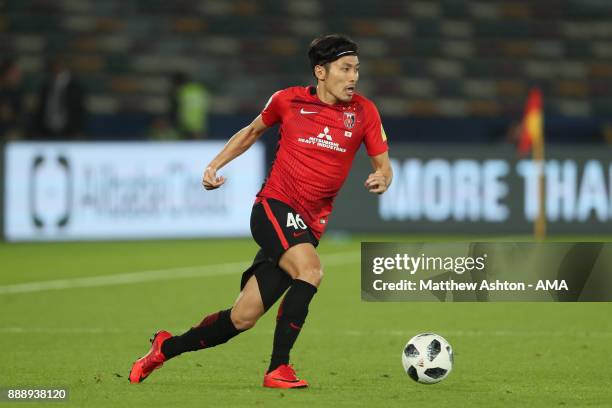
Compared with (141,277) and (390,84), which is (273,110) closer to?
(141,277)

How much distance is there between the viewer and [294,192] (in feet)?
23.7

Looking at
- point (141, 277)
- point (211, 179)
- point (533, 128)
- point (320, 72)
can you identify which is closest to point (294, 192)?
point (211, 179)

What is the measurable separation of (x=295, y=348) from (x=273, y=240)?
83.7 inches

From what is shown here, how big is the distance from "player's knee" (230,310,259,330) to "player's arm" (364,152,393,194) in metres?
0.86

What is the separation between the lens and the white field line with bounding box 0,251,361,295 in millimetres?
13008

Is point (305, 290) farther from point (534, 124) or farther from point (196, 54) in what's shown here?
point (196, 54)

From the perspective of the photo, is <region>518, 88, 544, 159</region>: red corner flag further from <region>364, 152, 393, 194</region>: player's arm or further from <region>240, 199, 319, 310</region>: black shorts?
<region>240, 199, 319, 310</region>: black shorts

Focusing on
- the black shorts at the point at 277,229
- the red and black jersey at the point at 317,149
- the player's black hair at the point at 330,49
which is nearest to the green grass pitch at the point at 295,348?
the black shorts at the point at 277,229

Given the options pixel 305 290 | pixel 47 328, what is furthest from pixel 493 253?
pixel 47 328

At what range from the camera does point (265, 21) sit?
2389cm

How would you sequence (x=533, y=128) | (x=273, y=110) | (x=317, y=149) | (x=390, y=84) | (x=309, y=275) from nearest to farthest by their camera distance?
(x=309, y=275), (x=317, y=149), (x=273, y=110), (x=533, y=128), (x=390, y=84)

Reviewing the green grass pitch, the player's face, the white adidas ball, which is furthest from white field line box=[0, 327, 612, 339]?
the player's face

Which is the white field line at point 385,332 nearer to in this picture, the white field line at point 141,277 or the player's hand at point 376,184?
the white field line at point 141,277

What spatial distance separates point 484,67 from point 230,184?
767cm
